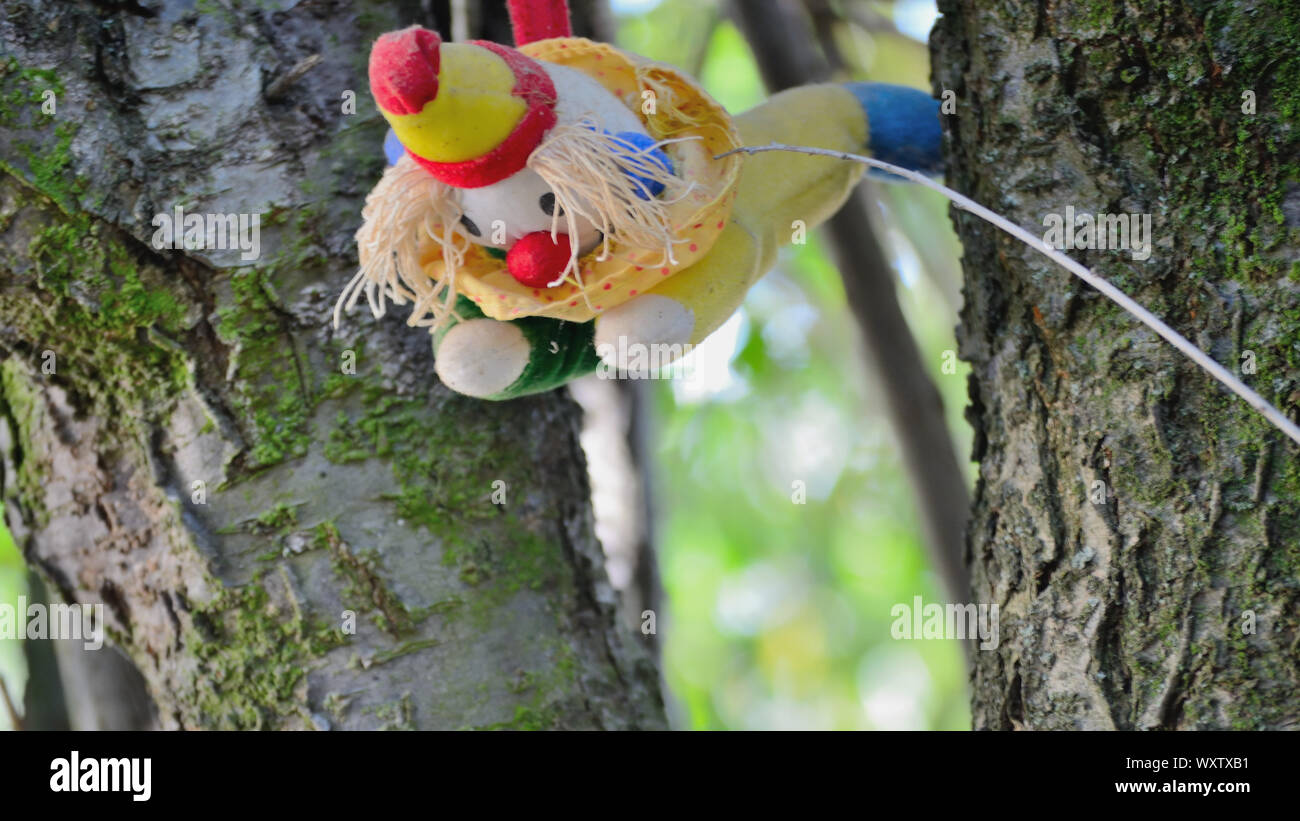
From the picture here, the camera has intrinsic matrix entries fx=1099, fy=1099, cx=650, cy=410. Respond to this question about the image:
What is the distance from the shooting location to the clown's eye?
823mm

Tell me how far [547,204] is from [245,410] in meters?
0.42

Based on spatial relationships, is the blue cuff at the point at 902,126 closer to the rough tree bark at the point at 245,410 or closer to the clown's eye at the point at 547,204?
the clown's eye at the point at 547,204

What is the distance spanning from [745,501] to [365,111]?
191 cm

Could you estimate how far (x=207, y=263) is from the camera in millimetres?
Result: 1032

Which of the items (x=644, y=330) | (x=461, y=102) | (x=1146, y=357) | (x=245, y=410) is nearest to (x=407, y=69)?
(x=461, y=102)

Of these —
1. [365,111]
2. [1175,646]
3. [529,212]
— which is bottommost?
[1175,646]

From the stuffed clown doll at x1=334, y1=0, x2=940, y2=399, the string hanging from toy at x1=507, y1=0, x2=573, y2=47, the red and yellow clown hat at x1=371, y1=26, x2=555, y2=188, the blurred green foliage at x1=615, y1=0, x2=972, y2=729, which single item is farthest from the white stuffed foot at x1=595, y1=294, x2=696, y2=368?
the blurred green foliage at x1=615, y1=0, x2=972, y2=729

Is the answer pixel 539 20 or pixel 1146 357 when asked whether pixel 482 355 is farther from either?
pixel 1146 357

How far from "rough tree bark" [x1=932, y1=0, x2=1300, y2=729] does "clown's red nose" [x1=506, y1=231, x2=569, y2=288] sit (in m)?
0.37

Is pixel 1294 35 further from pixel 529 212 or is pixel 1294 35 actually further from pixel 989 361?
pixel 529 212

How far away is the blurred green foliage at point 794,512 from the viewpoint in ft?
7.59

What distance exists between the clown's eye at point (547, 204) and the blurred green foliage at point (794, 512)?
4.12ft

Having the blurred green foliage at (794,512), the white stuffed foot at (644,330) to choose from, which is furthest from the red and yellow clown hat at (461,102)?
the blurred green foliage at (794,512)
